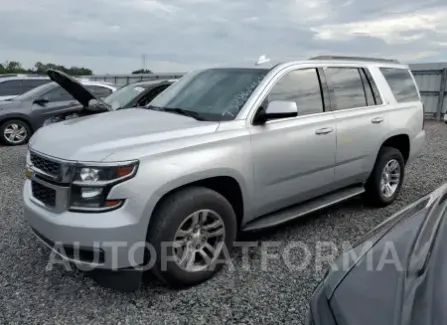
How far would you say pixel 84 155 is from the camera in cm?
282

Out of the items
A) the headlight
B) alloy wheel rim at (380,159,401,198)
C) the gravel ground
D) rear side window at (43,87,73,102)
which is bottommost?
the gravel ground

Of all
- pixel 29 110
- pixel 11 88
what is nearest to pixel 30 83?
pixel 11 88

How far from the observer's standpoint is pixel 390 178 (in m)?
5.27

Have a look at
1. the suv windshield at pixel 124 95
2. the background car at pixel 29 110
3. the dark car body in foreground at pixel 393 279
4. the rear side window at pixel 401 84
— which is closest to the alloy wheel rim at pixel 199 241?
the dark car body in foreground at pixel 393 279

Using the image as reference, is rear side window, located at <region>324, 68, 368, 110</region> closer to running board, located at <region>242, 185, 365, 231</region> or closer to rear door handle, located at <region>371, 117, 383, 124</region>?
rear door handle, located at <region>371, 117, 383, 124</region>

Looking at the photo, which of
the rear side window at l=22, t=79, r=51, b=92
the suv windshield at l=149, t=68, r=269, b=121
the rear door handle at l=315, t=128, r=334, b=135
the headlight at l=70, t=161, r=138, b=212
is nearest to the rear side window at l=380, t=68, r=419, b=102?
the rear door handle at l=315, t=128, r=334, b=135

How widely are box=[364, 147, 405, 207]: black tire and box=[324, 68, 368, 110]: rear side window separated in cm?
72

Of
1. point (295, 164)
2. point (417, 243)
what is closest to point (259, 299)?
point (295, 164)

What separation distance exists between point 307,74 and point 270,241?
1739mm

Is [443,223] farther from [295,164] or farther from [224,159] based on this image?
[295,164]

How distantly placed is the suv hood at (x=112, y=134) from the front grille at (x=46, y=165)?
6 centimetres

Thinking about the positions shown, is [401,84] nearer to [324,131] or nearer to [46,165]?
[324,131]

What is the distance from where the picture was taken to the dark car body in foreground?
4.67 feet

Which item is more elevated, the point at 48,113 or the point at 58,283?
the point at 48,113
